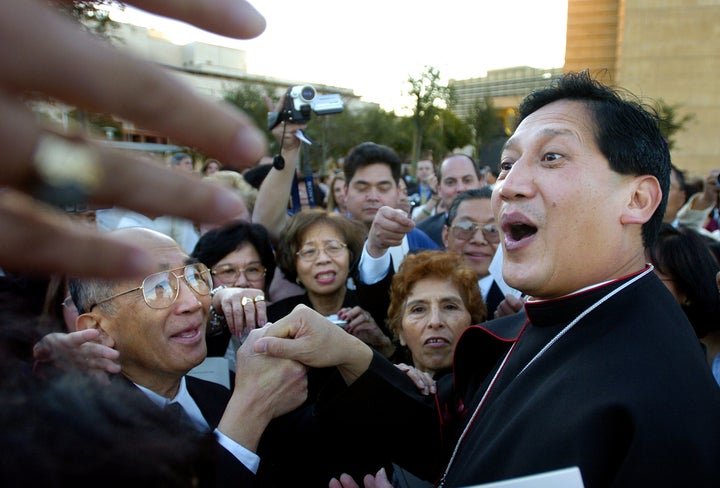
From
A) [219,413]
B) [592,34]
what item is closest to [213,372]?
[219,413]

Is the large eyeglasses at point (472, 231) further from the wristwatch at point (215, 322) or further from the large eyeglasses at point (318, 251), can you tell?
the wristwatch at point (215, 322)

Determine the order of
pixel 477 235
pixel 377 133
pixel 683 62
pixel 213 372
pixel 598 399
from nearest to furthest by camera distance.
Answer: pixel 598 399
pixel 213 372
pixel 477 235
pixel 683 62
pixel 377 133

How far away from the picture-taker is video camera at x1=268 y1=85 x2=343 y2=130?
4309 millimetres

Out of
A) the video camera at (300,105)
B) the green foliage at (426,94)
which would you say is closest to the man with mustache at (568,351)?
the video camera at (300,105)

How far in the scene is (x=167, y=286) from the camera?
7.89ft

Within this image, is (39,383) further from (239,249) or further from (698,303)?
(698,303)

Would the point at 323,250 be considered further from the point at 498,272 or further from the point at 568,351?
the point at 568,351

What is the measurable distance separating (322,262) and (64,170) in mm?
3056

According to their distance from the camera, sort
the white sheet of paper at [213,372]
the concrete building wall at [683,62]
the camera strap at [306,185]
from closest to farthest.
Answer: the white sheet of paper at [213,372]
the camera strap at [306,185]
the concrete building wall at [683,62]

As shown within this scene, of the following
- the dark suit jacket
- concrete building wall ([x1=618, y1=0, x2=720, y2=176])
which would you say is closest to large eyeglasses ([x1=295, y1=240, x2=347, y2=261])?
the dark suit jacket

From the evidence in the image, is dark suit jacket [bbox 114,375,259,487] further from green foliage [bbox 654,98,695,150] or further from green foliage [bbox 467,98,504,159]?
green foliage [bbox 467,98,504,159]

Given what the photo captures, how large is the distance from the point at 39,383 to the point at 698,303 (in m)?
3.29

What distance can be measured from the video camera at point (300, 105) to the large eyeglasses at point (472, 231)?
4.38 ft

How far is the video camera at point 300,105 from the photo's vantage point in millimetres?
4309
